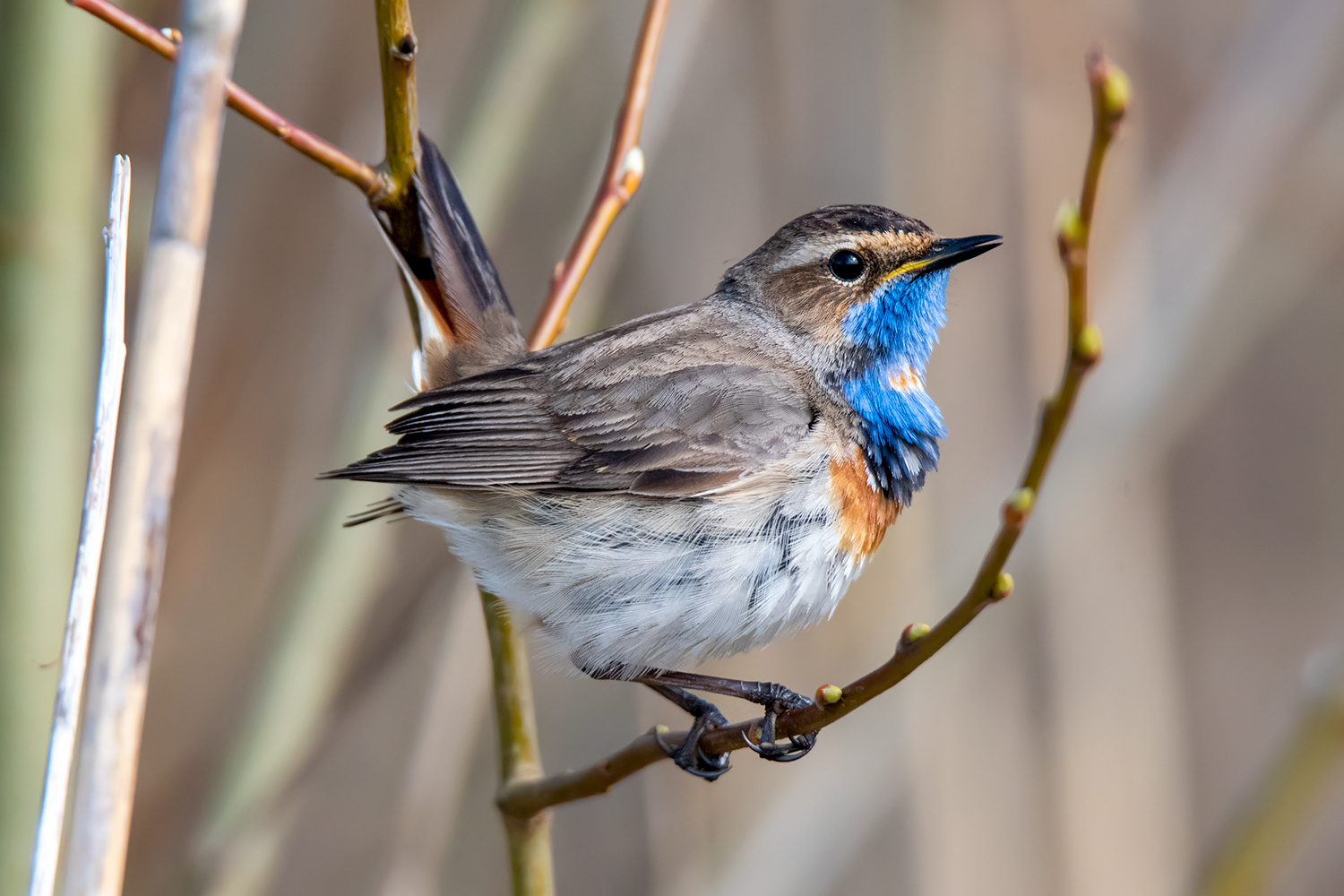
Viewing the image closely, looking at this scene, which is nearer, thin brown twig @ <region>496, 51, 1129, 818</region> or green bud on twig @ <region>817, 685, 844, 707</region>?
thin brown twig @ <region>496, 51, 1129, 818</region>

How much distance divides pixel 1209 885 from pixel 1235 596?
112 inches

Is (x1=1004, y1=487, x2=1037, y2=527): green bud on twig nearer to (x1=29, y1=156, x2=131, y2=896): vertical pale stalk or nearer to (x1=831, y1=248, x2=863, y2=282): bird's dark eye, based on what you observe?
(x1=29, y1=156, x2=131, y2=896): vertical pale stalk

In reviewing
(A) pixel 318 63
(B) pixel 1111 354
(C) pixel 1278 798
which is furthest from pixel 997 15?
(C) pixel 1278 798

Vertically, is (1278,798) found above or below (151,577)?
below


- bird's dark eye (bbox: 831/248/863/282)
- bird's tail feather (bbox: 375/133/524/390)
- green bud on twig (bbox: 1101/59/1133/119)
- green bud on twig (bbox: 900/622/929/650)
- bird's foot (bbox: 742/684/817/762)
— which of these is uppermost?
bird's tail feather (bbox: 375/133/524/390)

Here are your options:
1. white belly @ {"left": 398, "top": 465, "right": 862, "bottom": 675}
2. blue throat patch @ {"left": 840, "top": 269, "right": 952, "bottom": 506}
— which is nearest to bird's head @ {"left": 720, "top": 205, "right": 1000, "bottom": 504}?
blue throat patch @ {"left": 840, "top": 269, "right": 952, "bottom": 506}

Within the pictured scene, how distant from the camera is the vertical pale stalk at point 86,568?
4.22 ft

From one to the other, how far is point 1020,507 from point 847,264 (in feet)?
5.08

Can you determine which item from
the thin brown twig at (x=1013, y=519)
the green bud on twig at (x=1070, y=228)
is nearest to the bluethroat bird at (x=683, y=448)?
the thin brown twig at (x=1013, y=519)

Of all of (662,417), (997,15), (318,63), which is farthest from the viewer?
(997,15)

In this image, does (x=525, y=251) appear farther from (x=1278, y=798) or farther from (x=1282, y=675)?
(x=1282, y=675)

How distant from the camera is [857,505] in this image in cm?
246

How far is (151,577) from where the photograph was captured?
1.15m

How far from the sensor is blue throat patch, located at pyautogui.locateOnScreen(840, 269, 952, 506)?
259 centimetres
